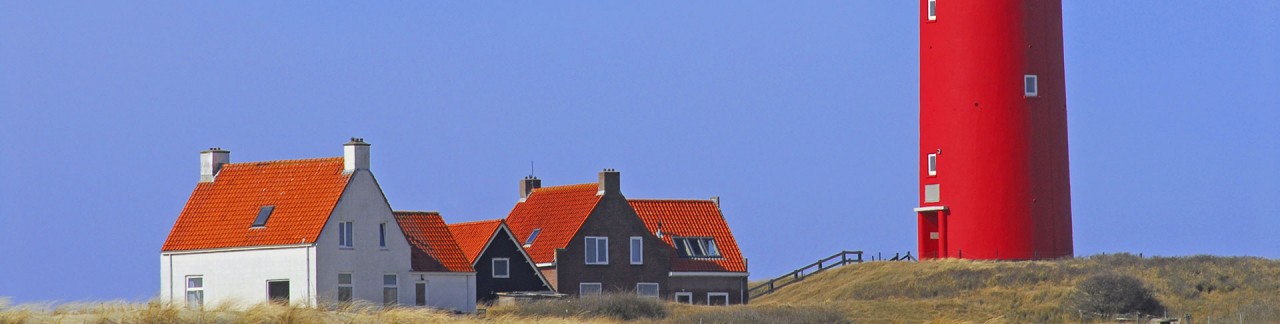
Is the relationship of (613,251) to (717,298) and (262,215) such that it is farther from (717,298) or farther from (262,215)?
(262,215)

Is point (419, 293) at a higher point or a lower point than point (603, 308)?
higher

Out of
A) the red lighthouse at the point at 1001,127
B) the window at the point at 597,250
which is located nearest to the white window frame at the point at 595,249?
the window at the point at 597,250

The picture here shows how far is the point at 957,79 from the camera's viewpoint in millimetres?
49719

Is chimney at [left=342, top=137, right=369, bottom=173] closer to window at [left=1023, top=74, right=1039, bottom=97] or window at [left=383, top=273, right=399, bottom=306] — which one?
window at [left=383, top=273, right=399, bottom=306]

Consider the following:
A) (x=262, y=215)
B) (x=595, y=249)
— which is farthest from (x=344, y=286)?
(x=595, y=249)

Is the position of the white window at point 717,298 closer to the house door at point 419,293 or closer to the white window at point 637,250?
the white window at point 637,250

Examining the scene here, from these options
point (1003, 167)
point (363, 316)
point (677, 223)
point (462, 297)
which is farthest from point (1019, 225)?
point (363, 316)

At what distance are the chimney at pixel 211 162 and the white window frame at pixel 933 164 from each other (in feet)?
61.9

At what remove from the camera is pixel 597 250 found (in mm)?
46094

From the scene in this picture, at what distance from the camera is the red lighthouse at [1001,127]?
162 ft

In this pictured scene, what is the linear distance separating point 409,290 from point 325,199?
2787 mm

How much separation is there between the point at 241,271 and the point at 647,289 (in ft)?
37.5

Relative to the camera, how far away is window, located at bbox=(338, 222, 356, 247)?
38028mm

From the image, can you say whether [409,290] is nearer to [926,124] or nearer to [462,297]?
[462,297]
